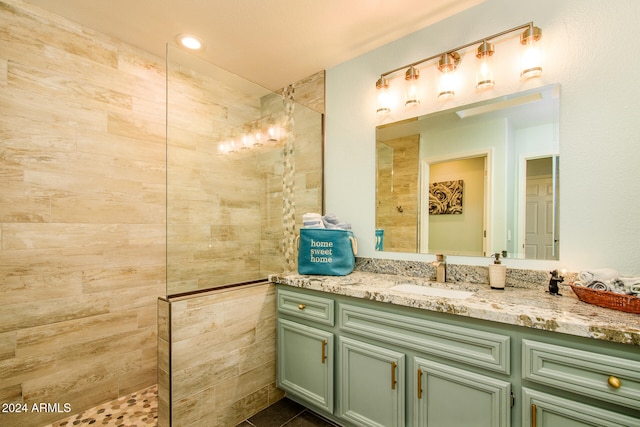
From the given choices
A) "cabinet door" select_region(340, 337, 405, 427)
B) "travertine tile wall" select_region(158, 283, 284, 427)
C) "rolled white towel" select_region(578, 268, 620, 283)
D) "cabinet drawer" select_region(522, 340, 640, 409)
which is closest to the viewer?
"cabinet drawer" select_region(522, 340, 640, 409)

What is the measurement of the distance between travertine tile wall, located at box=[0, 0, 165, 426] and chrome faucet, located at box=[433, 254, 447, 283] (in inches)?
75.9

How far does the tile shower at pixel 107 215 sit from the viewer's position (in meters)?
1.64

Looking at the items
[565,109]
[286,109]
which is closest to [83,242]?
[286,109]

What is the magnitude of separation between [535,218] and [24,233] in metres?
2.79

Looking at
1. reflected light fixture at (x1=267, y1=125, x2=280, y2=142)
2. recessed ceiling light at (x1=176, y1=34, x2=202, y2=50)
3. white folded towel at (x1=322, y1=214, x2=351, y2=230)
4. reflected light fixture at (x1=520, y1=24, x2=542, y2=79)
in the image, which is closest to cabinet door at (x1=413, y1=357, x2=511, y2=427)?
Result: white folded towel at (x1=322, y1=214, x2=351, y2=230)

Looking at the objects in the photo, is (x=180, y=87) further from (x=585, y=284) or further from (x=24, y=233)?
(x=585, y=284)

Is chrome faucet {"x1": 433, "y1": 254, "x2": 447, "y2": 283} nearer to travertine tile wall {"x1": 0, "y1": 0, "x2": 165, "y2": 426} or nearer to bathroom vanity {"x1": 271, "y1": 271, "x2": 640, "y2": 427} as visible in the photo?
bathroom vanity {"x1": 271, "y1": 271, "x2": 640, "y2": 427}

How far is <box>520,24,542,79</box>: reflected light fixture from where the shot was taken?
1483mm

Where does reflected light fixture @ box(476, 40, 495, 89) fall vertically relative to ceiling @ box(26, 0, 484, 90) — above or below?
below

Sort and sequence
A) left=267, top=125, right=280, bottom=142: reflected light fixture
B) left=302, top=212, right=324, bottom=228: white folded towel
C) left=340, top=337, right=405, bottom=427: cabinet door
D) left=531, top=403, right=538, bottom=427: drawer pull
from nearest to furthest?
left=531, top=403, right=538, bottom=427: drawer pull < left=340, top=337, right=405, bottom=427: cabinet door < left=302, top=212, right=324, bottom=228: white folded towel < left=267, top=125, right=280, bottom=142: reflected light fixture

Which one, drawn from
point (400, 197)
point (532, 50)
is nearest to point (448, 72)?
point (532, 50)

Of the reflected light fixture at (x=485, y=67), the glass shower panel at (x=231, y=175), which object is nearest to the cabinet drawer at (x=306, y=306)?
the glass shower panel at (x=231, y=175)

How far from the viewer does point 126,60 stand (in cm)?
Answer: 207

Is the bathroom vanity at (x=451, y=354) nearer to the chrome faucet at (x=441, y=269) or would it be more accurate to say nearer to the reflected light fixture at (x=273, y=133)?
the chrome faucet at (x=441, y=269)
